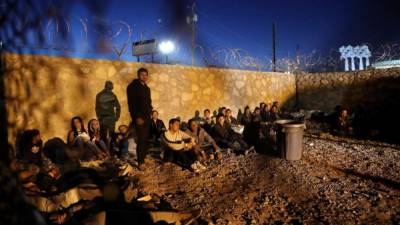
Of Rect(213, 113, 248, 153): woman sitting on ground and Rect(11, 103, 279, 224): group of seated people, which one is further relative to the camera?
Rect(213, 113, 248, 153): woman sitting on ground

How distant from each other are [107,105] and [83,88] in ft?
2.05

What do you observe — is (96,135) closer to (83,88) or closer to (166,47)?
(83,88)

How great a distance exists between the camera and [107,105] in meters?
6.34

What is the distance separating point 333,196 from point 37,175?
373cm

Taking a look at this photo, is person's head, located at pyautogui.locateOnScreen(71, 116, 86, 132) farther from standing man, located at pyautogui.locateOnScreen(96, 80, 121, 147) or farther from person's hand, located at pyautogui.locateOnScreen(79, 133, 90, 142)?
standing man, located at pyautogui.locateOnScreen(96, 80, 121, 147)

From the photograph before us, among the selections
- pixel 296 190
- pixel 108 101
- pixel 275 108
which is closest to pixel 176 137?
pixel 108 101

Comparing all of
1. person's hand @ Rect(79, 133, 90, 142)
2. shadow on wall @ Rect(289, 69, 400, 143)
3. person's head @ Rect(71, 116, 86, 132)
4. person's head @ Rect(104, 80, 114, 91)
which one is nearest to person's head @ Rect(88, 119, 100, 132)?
person's head @ Rect(71, 116, 86, 132)

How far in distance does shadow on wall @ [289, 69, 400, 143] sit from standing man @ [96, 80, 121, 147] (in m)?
6.59

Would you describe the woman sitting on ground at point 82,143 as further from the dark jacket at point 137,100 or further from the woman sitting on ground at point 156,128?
the woman sitting on ground at point 156,128

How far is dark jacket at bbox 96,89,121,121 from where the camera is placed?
6.18 m

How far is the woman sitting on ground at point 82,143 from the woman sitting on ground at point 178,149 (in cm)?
112

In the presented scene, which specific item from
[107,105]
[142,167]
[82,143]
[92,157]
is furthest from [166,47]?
[142,167]

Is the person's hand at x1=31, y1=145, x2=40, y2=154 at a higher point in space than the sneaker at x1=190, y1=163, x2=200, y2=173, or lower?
higher

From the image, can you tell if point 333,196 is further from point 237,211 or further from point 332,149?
point 332,149
